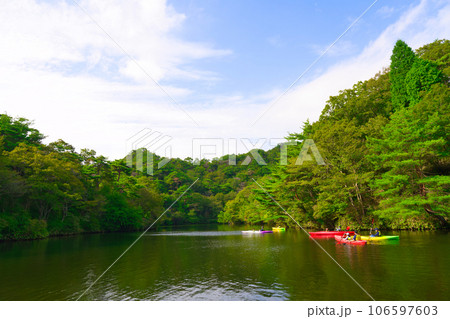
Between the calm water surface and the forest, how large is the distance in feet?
28.8

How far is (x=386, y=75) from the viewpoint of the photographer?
41.9m

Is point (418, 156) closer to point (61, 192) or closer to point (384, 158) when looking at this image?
point (384, 158)

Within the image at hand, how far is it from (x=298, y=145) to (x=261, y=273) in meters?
30.0

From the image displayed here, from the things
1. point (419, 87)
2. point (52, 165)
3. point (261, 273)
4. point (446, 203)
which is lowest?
point (261, 273)

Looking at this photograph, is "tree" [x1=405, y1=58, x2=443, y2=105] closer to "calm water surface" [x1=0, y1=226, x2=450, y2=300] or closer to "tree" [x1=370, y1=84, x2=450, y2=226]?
"tree" [x1=370, y1=84, x2=450, y2=226]

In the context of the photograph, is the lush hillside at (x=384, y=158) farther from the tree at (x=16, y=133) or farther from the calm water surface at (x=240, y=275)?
the tree at (x=16, y=133)

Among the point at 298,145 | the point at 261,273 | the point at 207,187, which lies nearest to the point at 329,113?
the point at 298,145

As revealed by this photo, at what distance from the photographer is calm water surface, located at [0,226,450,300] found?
948 cm

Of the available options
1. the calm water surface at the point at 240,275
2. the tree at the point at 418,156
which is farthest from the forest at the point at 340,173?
the calm water surface at the point at 240,275

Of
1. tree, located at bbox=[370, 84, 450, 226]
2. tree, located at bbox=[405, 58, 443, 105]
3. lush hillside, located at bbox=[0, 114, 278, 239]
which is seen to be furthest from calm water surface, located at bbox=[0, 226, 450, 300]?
tree, located at bbox=[405, 58, 443, 105]

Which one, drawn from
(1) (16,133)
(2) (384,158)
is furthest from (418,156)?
(1) (16,133)

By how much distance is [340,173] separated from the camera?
30.3 m
